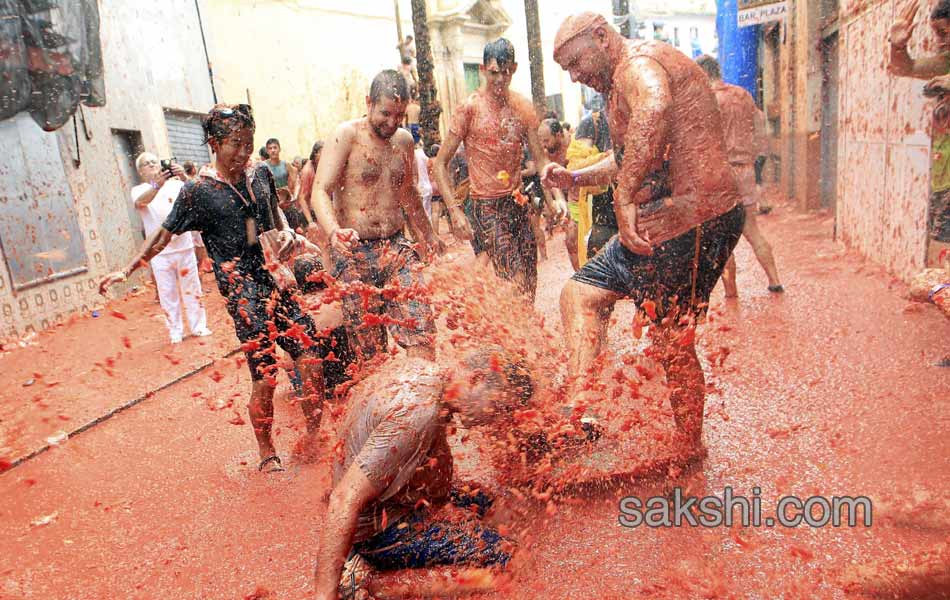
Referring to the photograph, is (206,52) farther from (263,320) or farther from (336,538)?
(336,538)

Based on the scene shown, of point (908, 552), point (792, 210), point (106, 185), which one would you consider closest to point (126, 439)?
point (908, 552)

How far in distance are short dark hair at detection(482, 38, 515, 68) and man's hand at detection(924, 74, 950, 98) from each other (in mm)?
2454

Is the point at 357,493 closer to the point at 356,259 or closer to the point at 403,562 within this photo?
the point at 403,562

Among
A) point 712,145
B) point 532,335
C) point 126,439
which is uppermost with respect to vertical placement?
point 712,145

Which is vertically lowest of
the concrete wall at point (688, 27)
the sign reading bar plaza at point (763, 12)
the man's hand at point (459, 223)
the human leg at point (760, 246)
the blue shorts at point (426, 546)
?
the blue shorts at point (426, 546)

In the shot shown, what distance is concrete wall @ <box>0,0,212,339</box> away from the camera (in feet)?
25.9

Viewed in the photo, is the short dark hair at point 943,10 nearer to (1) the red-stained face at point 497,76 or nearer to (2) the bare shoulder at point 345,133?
(1) the red-stained face at point 497,76

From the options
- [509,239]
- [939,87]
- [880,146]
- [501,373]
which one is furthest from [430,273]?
[880,146]

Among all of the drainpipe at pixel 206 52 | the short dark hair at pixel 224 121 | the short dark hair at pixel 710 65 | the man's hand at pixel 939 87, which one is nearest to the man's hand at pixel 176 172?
the short dark hair at pixel 224 121

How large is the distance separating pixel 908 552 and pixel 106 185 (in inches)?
399

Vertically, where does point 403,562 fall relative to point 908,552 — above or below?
above

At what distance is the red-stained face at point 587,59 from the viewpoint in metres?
2.85

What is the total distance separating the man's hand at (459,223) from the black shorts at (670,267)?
1881 millimetres

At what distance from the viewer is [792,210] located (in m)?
10.8
